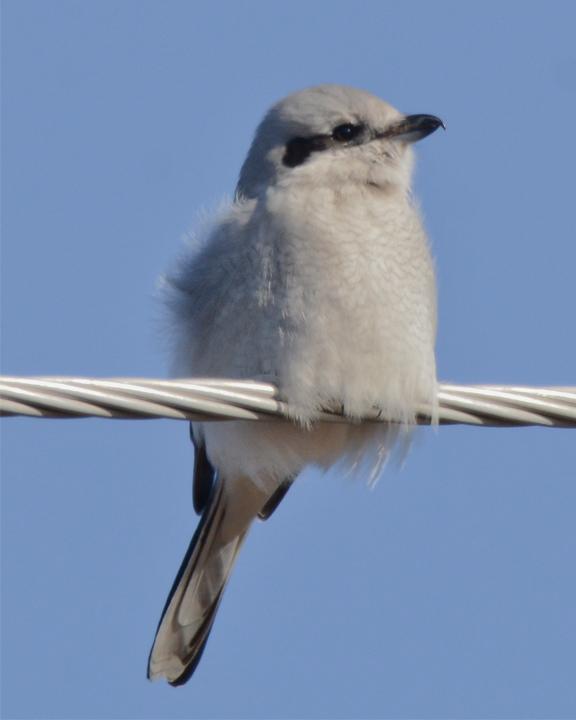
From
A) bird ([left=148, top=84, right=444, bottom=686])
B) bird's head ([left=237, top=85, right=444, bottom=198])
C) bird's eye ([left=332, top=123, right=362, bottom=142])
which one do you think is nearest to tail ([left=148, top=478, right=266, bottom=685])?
bird ([left=148, top=84, right=444, bottom=686])

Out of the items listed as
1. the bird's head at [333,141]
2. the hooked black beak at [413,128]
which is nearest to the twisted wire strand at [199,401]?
the bird's head at [333,141]

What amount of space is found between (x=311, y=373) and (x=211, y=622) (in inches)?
48.8

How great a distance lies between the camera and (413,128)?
4.66 m

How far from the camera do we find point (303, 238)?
163 inches

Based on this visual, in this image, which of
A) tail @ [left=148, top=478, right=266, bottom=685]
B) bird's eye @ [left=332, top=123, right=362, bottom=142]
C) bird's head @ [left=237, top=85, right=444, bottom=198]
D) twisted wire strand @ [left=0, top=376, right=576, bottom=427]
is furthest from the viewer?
tail @ [left=148, top=478, right=266, bottom=685]

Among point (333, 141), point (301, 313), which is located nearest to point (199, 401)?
point (301, 313)

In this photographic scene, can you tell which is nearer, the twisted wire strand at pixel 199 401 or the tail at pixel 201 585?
the twisted wire strand at pixel 199 401

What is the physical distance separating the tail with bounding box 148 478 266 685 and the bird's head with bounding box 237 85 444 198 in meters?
1.04

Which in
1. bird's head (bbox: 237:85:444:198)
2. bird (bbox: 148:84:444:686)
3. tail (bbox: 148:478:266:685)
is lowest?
tail (bbox: 148:478:266:685)

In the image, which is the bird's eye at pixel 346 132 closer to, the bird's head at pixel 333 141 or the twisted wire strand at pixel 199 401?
the bird's head at pixel 333 141

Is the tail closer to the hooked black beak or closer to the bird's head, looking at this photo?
the bird's head

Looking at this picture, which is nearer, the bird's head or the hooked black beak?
the bird's head

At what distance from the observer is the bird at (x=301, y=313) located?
4.05 metres

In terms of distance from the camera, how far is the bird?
4055 mm
